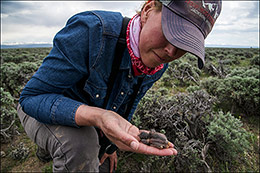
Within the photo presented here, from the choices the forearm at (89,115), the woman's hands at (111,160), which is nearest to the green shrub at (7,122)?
the woman's hands at (111,160)

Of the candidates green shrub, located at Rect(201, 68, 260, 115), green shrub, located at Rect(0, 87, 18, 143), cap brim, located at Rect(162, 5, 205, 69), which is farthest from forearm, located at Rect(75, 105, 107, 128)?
green shrub, located at Rect(201, 68, 260, 115)

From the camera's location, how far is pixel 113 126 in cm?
127

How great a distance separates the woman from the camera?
51.4 inches

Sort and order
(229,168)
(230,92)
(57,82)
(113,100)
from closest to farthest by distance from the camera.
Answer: (57,82) < (113,100) < (229,168) < (230,92)

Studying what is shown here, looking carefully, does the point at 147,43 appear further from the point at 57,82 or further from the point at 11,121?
the point at 11,121

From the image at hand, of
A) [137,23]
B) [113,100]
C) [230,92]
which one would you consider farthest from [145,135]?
[230,92]

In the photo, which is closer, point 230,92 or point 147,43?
point 147,43

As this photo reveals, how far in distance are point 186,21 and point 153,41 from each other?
0.32 metres

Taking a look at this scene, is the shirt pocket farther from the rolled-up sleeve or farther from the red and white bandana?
the red and white bandana

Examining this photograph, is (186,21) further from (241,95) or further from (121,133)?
(241,95)

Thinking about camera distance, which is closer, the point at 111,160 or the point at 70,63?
the point at 70,63

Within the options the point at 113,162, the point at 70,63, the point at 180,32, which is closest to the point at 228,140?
the point at 113,162

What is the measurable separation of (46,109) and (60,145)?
1.46ft

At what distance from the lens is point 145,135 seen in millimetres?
1636
